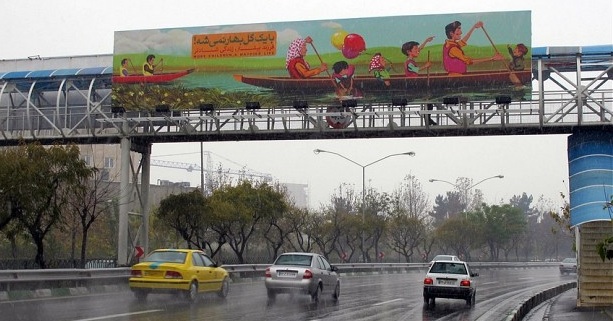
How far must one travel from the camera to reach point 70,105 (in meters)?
41.6

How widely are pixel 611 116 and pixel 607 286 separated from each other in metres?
11.3

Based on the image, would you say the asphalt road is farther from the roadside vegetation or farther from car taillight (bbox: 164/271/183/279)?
the roadside vegetation

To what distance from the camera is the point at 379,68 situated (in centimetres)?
3434

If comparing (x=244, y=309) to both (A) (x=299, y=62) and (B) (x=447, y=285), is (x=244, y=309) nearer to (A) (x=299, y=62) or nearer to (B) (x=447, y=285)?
(B) (x=447, y=285)

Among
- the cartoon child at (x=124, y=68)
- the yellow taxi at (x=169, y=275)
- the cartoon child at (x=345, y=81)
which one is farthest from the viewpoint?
the cartoon child at (x=124, y=68)

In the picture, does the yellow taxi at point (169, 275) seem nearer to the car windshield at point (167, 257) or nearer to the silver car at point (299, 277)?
the car windshield at point (167, 257)

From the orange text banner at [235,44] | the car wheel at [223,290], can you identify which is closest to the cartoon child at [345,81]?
the orange text banner at [235,44]

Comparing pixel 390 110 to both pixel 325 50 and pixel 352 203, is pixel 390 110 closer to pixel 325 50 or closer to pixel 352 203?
pixel 325 50

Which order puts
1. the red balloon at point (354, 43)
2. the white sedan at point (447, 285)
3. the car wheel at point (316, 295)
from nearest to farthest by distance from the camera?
the car wheel at point (316, 295) < the white sedan at point (447, 285) < the red balloon at point (354, 43)

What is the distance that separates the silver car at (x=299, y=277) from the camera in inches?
925

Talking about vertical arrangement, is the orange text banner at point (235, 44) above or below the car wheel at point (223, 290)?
above

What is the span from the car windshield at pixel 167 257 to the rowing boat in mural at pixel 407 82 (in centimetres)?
1458

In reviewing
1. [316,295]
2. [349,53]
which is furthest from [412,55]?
[316,295]

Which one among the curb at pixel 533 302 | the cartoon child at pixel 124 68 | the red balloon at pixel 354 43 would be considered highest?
the red balloon at pixel 354 43
